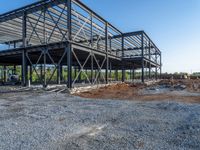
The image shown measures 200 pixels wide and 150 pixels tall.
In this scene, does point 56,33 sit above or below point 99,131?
above

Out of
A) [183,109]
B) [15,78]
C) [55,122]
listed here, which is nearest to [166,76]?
[15,78]

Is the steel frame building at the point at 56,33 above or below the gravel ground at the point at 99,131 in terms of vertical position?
above

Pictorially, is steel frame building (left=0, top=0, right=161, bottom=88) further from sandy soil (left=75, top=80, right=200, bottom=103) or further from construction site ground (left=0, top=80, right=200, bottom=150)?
construction site ground (left=0, top=80, right=200, bottom=150)

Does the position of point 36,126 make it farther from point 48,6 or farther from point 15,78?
point 15,78

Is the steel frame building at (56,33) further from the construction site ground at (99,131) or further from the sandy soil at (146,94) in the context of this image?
the construction site ground at (99,131)

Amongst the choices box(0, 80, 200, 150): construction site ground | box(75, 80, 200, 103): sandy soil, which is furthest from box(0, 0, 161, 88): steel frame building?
box(0, 80, 200, 150): construction site ground

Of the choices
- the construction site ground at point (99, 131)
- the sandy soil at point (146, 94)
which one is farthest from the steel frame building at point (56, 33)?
the construction site ground at point (99, 131)

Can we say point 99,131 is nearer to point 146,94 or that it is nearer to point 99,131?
point 99,131

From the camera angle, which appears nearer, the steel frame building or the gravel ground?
the gravel ground

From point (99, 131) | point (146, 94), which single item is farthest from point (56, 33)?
point (99, 131)

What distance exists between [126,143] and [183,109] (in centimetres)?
386

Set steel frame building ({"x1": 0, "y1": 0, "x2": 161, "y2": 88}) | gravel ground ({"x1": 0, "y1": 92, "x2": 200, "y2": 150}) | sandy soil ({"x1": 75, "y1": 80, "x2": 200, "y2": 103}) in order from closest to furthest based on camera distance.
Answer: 1. gravel ground ({"x1": 0, "y1": 92, "x2": 200, "y2": 150})
2. sandy soil ({"x1": 75, "y1": 80, "x2": 200, "y2": 103})
3. steel frame building ({"x1": 0, "y1": 0, "x2": 161, "y2": 88})

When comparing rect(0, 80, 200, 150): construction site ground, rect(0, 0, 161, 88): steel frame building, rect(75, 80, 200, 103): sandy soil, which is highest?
rect(0, 0, 161, 88): steel frame building

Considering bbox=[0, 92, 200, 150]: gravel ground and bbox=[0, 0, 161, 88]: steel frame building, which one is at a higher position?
bbox=[0, 0, 161, 88]: steel frame building
